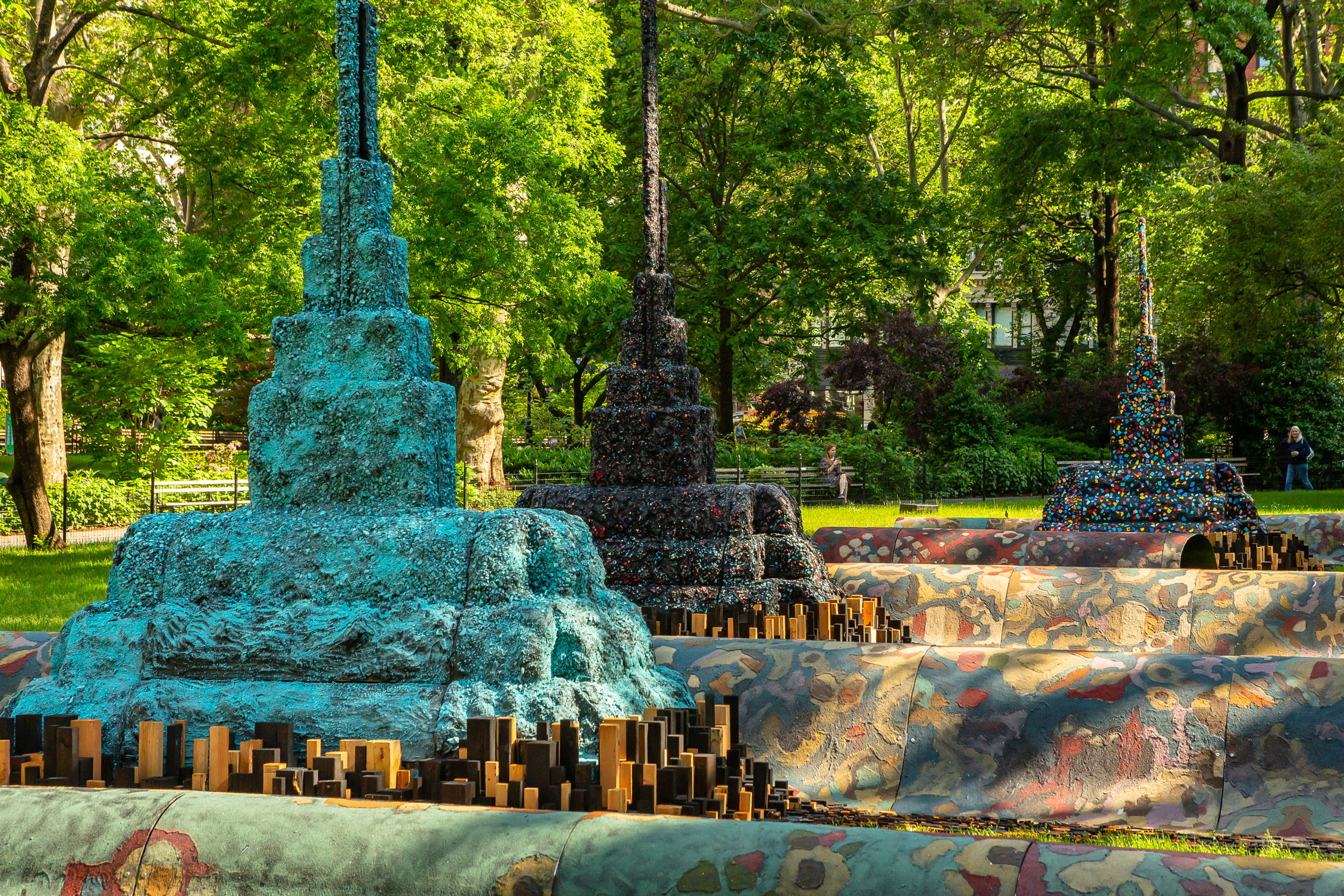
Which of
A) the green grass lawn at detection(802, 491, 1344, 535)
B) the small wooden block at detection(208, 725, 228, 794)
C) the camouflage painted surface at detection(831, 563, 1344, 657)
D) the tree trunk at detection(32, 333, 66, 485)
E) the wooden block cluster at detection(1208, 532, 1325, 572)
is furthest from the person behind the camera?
the tree trunk at detection(32, 333, 66, 485)

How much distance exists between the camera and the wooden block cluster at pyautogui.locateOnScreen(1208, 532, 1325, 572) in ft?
31.2

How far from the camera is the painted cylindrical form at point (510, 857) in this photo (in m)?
2.29

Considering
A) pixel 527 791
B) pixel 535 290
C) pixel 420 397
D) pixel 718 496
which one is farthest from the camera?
pixel 535 290

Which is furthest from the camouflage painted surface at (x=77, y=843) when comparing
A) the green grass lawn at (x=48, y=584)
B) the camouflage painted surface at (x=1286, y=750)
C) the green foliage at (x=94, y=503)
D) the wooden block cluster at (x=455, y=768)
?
the green foliage at (x=94, y=503)

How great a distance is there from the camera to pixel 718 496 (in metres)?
7.47

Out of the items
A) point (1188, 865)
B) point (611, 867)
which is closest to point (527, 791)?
point (611, 867)

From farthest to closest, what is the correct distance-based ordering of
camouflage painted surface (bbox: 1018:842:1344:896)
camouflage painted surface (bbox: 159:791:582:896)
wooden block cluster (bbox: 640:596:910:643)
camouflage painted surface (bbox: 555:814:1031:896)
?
1. wooden block cluster (bbox: 640:596:910:643)
2. camouflage painted surface (bbox: 159:791:582:896)
3. camouflage painted surface (bbox: 555:814:1031:896)
4. camouflage painted surface (bbox: 1018:842:1344:896)

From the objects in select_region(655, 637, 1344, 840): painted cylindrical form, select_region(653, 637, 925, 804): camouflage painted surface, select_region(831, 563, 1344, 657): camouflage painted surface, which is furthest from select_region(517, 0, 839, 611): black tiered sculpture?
select_region(655, 637, 1344, 840): painted cylindrical form

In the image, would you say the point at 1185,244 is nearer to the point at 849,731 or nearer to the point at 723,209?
the point at 723,209

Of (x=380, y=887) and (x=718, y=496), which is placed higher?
(x=718, y=496)

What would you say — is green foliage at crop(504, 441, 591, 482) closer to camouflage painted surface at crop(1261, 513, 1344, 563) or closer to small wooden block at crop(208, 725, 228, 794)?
camouflage painted surface at crop(1261, 513, 1344, 563)

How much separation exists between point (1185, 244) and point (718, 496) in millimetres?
26180

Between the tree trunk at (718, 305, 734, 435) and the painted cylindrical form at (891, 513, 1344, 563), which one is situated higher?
the tree trunk at (718, 305, 734, 435)

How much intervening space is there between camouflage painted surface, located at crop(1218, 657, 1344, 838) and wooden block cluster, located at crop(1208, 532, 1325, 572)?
4.97 meters
